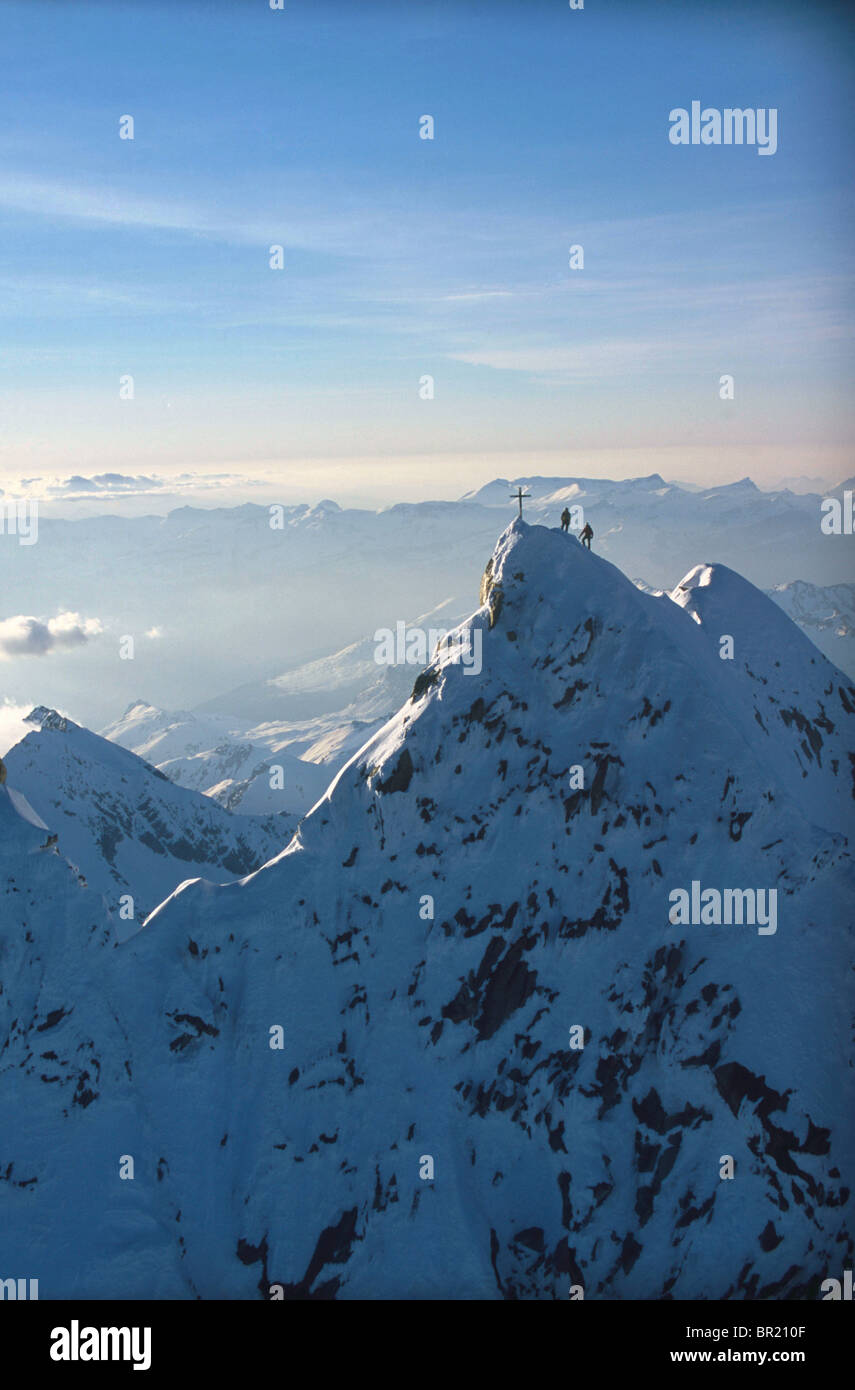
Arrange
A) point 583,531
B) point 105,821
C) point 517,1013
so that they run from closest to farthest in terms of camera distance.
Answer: point 517,1013 < point 583,531 < point 105,821

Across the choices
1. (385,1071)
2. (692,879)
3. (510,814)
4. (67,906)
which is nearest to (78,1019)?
(67,906)

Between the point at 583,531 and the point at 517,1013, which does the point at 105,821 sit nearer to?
the point at 517,1013

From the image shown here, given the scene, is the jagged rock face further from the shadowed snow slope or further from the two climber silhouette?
the shadowed snow slope

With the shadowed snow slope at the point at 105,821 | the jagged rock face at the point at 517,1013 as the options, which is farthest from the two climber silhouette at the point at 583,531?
the shadowed snow slope at the point at 105,821

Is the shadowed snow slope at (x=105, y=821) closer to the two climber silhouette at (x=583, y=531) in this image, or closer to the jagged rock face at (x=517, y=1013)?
the jagged rock face at (x=517, y=1013)

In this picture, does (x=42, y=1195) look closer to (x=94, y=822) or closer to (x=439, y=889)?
(x=439, y=889)

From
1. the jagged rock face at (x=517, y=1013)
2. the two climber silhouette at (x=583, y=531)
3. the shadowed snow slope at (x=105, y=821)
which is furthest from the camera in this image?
the shadowed snow slope at (x=105, y=821)

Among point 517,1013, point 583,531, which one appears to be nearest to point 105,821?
point 517,1013

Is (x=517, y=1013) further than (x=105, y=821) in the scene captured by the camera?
No
